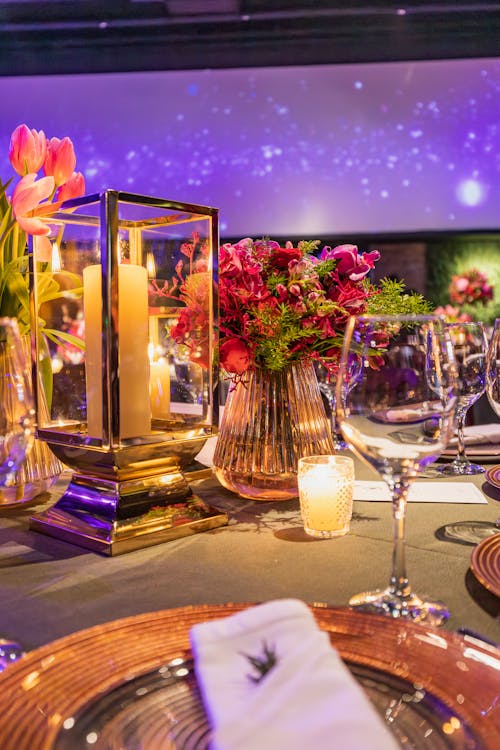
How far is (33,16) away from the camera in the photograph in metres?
5.52

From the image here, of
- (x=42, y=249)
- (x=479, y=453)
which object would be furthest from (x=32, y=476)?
(x=479, y=453)

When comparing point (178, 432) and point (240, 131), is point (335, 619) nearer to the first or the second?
point (178, 432)

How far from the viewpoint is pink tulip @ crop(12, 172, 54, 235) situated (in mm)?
937

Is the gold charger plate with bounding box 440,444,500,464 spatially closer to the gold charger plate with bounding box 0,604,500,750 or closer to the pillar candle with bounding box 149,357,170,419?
the pillar candle with bounding box 149,357,170,419

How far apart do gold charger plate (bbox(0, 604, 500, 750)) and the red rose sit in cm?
51

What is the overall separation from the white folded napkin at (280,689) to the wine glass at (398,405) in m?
0.21

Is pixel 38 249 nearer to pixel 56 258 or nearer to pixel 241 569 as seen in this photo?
pixel 56 258

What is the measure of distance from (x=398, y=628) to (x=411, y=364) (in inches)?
10.1

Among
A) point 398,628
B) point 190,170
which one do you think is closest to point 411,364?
point 398,628

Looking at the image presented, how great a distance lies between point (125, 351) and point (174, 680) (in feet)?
1.69

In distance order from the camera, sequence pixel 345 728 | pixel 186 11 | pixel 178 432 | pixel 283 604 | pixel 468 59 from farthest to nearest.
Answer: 1. pixel 468 59
2. pixel 186 11
3. pixel 178 432
4. pixel 283 604
5. pixel 345 728

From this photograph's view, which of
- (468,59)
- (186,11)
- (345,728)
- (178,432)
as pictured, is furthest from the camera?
(468,59)

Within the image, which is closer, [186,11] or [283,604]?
[283,604]

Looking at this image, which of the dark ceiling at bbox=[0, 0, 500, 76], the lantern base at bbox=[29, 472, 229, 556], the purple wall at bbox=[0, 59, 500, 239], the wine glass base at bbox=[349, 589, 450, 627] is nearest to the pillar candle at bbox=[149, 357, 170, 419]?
the lantern base at bbox=[29, 472, 229, 556]
